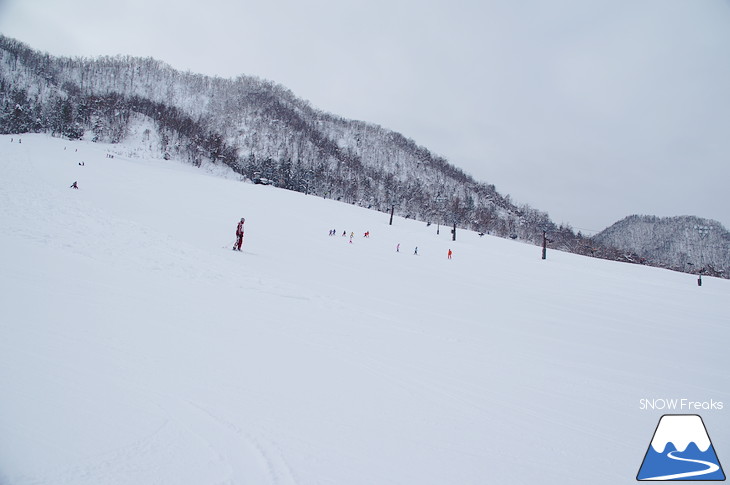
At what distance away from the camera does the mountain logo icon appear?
3781 mm

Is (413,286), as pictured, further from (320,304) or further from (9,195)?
(9,195)

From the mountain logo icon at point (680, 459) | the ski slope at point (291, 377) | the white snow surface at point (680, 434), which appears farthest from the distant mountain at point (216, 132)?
the mountain logo icon at point (680, 459)

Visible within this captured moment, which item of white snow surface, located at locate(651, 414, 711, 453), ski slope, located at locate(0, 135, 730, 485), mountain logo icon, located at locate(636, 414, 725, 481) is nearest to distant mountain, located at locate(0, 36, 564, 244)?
ski slope, located at locate(0, 135, 730, 485)

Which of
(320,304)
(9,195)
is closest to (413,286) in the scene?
(320,304)

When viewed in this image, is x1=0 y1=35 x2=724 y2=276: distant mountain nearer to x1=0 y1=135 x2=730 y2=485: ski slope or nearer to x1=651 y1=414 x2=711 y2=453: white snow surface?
x1=0 y1=135 x2=730 y2=485: ski slope

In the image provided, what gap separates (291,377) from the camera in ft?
15.1

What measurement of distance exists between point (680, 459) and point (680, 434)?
0.64 m

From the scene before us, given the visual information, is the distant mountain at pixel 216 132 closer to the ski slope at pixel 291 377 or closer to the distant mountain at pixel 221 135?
the distant mountain at pixel 221 135

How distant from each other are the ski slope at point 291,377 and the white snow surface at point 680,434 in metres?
0.21

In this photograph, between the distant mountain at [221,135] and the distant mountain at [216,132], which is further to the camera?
the distant mountain at [216,132]

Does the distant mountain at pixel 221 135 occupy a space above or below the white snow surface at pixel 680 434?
above

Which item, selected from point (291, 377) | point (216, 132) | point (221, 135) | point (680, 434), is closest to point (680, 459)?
point (680, 434)

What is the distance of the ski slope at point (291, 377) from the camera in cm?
304

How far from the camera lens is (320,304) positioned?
8922mm
